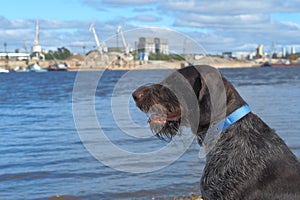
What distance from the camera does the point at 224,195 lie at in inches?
201

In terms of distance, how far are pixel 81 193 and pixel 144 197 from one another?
4.24 feet

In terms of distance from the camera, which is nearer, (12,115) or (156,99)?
(156,99)

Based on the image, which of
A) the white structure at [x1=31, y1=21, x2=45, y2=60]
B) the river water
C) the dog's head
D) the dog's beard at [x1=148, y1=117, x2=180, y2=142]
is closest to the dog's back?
the dog's head

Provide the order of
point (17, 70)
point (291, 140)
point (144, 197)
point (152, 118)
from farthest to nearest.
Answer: point (17, 70) < point (291, 140) < point (144, 197) < point (152, 118)

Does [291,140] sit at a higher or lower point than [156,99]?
lower

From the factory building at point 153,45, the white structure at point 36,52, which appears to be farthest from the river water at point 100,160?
the white structure at point 36,52

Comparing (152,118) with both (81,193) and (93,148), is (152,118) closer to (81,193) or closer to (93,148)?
(81,193)

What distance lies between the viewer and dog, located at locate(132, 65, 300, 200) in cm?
497

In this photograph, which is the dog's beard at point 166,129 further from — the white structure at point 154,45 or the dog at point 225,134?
the white structure at point 154,45

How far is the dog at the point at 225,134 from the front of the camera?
16.3 feet

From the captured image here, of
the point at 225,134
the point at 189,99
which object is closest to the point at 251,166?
the point at 225,134

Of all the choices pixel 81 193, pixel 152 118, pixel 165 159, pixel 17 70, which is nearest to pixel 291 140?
pixel 165 159

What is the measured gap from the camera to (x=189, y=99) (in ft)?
17.4

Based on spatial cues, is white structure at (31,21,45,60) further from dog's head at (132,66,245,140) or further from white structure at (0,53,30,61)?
dog's head at (132,66,245,140)
